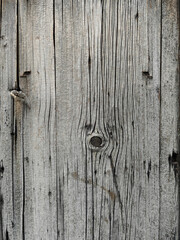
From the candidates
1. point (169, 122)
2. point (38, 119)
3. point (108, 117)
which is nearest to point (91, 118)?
point (108, 117)

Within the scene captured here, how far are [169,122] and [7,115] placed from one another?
824 mm

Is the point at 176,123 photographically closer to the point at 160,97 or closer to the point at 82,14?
the point at 160,97

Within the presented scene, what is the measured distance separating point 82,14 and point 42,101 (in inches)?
A: 18.8

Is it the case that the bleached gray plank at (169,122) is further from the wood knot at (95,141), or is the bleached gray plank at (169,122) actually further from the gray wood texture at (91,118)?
the wood knot at (95,141)

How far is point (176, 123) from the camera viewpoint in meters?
1.38

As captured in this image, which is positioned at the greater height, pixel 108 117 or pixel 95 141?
pixel 108 117

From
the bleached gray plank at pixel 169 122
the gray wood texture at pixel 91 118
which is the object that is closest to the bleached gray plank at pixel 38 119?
the gray wood texture at pixel 91 118

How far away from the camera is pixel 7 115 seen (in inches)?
56.4

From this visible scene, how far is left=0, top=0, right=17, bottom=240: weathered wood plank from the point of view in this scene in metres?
1.42

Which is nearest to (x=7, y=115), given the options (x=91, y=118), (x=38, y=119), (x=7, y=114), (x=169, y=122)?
(x=7, y=114)

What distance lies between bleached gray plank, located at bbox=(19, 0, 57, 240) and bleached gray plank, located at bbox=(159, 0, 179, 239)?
551mm

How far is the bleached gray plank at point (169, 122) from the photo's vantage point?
1363 millimetres

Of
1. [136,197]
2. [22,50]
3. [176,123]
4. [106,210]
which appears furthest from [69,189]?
[22,50]

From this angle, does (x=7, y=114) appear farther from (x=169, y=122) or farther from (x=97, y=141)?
(x=169, y=122)
